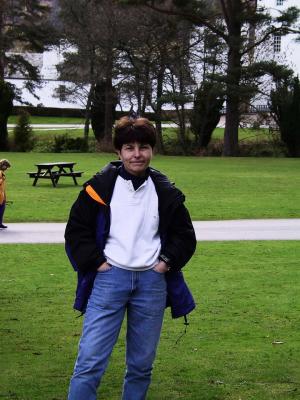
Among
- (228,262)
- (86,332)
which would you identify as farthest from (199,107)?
(86,332)

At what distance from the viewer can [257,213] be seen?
18344 mm

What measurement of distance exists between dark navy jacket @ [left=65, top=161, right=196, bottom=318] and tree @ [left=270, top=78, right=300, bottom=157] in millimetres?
41421

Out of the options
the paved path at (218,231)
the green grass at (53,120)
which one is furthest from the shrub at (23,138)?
the paved path at (218,231)

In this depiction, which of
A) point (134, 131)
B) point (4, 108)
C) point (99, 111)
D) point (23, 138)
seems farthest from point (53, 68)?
point (134, 131)

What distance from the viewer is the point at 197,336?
24.2 ft

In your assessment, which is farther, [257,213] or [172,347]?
[257,213]

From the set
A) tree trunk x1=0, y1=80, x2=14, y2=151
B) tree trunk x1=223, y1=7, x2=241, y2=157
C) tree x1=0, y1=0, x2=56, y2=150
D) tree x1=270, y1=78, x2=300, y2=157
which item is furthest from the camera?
tree x1=0, y1=0, x2=56, y2=150

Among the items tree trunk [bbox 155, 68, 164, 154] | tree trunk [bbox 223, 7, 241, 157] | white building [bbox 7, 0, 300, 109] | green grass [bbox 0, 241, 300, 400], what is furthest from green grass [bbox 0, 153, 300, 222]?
white building [bbox 7, 0, 300, 109]

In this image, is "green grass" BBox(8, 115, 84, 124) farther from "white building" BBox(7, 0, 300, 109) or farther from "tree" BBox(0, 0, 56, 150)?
"tree" BBox(0, 0, 56, 150)

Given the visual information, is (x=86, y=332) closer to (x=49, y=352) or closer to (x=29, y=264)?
(x=49, y=352)

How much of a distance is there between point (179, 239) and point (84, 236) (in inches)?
20.0

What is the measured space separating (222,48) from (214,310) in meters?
40.4

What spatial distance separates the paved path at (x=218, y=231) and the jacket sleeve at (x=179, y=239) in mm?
9408

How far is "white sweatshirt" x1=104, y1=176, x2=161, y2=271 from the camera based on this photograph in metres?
4.47
